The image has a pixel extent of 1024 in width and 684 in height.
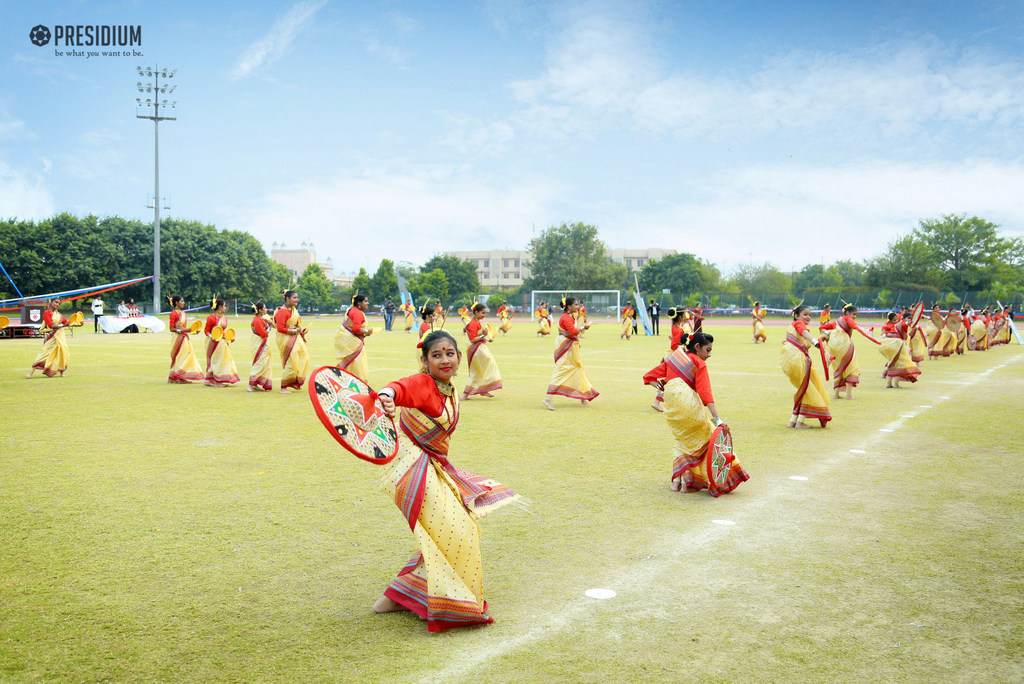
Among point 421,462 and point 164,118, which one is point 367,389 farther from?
point 164,118

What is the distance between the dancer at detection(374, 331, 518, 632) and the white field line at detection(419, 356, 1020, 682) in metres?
0.28

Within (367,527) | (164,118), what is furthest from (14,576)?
(164,118)

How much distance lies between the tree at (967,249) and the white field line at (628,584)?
8043 cm

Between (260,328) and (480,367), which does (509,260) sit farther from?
(480,367)

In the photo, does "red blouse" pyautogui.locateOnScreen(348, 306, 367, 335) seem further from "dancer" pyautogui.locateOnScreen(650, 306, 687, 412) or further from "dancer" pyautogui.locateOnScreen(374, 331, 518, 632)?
"dancer" pyautogui.locateOnScreen(374, 331, 518, 632)

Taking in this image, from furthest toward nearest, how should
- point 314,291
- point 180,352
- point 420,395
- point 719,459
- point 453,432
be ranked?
point 314,291, point 180,352, point 453,432, point 719,459, point 420,395

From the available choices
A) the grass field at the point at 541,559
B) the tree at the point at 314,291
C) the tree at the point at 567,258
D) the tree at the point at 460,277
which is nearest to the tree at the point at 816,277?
the tree at the point at 567,258

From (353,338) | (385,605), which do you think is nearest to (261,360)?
(353,338)

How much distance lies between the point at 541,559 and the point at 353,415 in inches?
75.0

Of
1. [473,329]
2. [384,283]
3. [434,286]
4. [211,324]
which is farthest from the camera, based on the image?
[384,283]

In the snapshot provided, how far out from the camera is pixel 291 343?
46.0 feet

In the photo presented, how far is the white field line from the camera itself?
11.5 feet

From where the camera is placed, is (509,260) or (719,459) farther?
(509,260)

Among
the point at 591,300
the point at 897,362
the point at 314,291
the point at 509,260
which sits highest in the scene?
the point at 509,260
